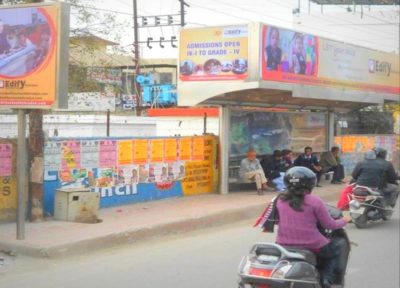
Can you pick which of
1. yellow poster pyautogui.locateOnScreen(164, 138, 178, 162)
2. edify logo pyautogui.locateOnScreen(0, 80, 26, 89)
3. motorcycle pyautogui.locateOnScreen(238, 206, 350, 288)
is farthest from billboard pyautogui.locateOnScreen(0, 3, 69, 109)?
yellow poster pyautogui.locateOnScreen(164, 138, 178, 162)

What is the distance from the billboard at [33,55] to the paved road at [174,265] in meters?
2.29

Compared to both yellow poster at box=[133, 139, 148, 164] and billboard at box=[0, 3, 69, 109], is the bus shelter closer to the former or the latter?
yellow poster at box=[133, 139, 148, 164]

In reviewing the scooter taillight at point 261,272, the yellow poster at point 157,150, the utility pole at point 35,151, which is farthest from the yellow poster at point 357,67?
the scooter taillight at point 261,272

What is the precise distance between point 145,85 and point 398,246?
22.8 metres

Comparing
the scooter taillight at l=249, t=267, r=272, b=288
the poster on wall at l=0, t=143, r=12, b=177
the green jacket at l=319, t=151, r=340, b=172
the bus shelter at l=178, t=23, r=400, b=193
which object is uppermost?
the bus shelter at l=178, t=23, r=400, b=193

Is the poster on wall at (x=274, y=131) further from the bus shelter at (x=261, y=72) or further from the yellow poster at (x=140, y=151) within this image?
the yellow poster at (x=140, y=151)

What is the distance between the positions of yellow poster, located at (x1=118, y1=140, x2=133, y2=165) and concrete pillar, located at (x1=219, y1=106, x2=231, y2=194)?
3.06 meters

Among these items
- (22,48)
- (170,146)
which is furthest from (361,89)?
(22,48)

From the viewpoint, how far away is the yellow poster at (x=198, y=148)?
14516 millimetres

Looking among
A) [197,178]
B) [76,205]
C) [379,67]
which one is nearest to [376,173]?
[197,178]

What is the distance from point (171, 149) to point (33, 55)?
5452 millimetres

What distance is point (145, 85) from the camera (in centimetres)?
3081

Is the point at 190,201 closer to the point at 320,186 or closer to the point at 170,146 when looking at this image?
the point at 170,146

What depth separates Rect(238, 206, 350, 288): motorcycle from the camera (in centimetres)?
440
